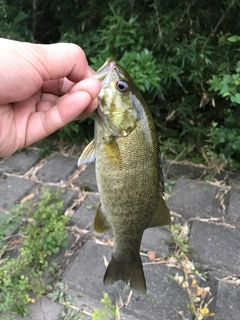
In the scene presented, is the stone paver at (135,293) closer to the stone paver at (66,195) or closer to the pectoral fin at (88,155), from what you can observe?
the stone paver at (66,195)

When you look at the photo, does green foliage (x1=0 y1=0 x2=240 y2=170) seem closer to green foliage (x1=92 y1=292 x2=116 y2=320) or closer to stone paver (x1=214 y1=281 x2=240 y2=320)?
stone paver (x1=214 y1=281 x2=240 y2=320)

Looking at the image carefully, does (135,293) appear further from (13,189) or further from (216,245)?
(13,189)

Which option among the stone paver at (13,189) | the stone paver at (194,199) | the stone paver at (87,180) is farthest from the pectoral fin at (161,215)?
the stone paver at (13,189)

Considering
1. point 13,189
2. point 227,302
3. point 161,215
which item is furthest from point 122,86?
point 13,189

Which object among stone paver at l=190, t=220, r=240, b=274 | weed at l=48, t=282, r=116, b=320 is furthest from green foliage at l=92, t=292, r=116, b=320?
stone paver at l=190, t=220, r=240, b=274

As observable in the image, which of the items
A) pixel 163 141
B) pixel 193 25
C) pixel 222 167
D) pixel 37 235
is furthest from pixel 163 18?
pixel 37 235

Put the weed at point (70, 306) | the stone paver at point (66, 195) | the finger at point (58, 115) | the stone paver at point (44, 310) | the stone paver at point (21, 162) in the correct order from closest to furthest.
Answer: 1. the finger at point (58, 115)
2. the weed at point (70, 306)
3. the stone paver at point (44, 310)
4. the stone paver at point (66, 195)
5. the stone paver at point (21, 162)

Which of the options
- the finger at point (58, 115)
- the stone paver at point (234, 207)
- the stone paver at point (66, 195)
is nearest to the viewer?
the finger at point (58, 115)
